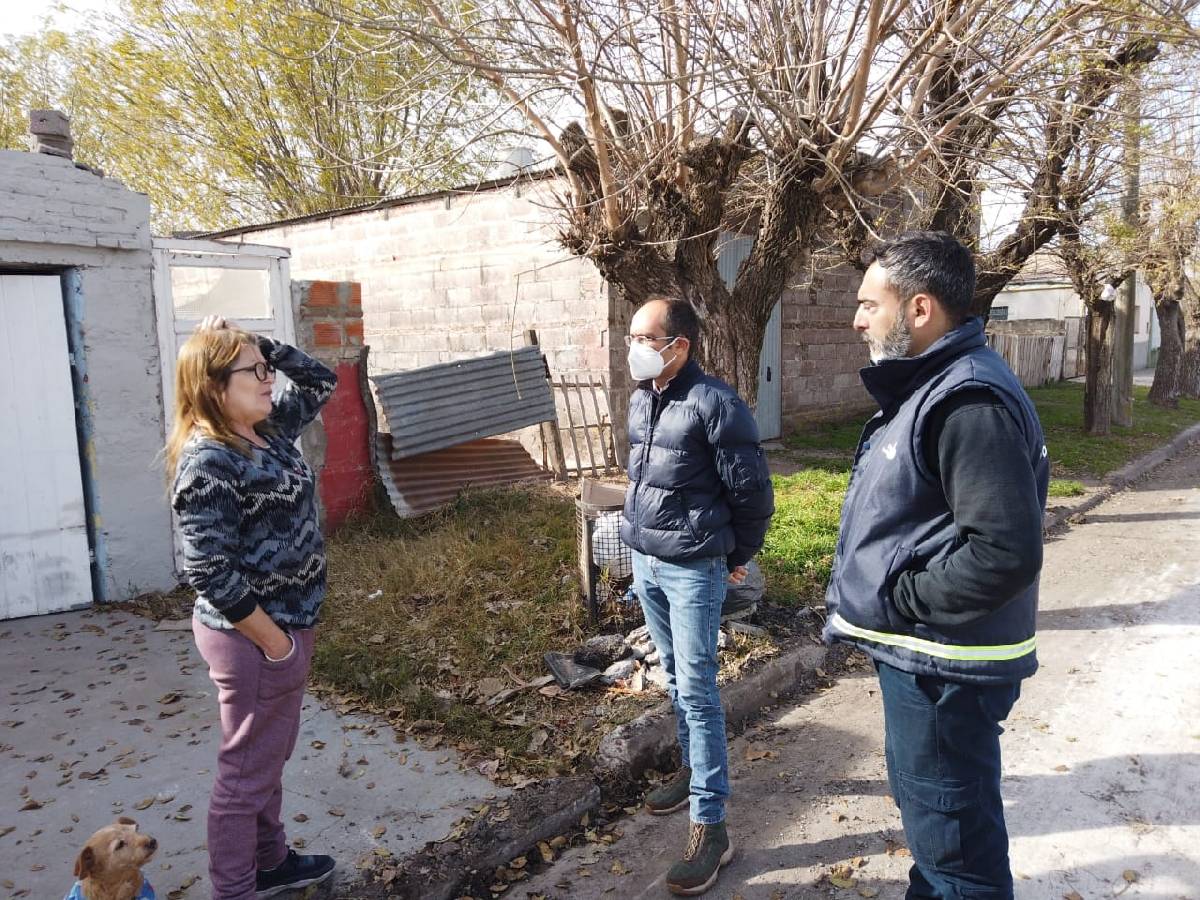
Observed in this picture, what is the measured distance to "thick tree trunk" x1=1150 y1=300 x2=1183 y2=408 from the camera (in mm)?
17703

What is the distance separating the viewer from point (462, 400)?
797 centimetres

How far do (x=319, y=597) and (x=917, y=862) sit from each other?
1962 mm

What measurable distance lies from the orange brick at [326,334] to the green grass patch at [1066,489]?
7.69 metres

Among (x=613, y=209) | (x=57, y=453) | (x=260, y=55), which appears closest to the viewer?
(x=613, y=209)

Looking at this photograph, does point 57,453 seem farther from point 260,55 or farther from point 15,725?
point 260,55

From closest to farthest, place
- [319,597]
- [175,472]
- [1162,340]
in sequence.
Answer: [175,472] → [319,597] → [1162,340]

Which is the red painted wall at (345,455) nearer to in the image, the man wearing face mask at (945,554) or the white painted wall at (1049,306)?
the man wearing face mask at (945,554)

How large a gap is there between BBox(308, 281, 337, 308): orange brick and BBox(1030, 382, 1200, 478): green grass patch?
8.94m

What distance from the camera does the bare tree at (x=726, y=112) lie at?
4410 millimetres

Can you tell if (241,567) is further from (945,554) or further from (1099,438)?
(1099,438)

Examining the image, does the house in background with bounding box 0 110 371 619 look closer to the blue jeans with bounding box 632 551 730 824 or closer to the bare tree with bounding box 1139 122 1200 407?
the blue jeans with bounding box 632 551 730 824

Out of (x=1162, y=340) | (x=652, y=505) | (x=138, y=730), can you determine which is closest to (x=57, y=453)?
(x=138, y=730)

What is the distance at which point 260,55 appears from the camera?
15.3 meters

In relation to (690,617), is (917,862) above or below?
below
